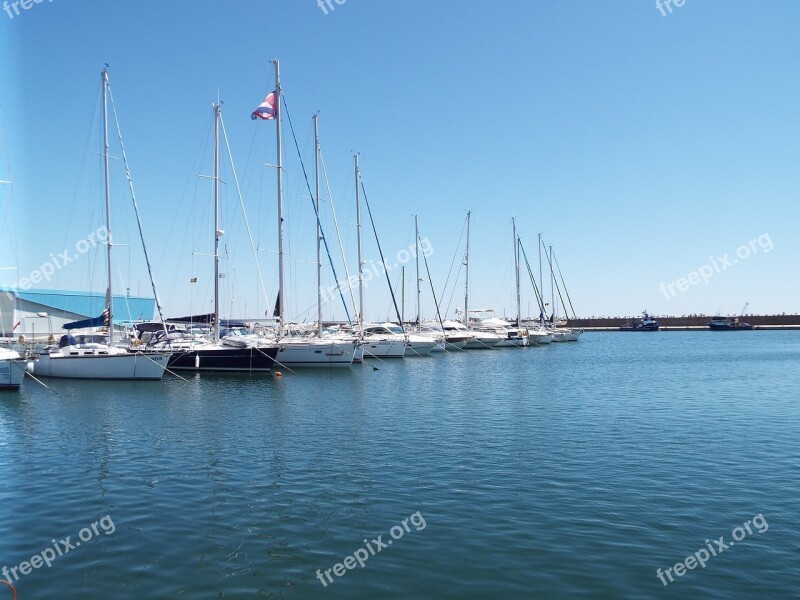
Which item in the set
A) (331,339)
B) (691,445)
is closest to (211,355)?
(331,339)

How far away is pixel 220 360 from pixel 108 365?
7.32 meters

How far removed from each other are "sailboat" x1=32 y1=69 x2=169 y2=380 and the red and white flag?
10250 millimetres

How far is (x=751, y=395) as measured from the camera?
34.2 m

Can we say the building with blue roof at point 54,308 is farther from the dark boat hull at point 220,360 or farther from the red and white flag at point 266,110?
the red and white flag at point 266,110

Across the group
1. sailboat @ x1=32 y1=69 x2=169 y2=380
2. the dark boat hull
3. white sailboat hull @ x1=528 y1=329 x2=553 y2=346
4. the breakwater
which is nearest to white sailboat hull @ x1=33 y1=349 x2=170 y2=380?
sailboat @ x1=32 y1=69 x2=169 y2=380

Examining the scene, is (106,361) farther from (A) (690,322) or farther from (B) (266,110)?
(A) (690,322)

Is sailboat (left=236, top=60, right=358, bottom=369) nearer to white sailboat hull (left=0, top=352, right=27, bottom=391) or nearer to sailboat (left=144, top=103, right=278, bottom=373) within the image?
sailboat (left=144, top=103, right=278, bottom=373)

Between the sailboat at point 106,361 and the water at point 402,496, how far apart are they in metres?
8.94

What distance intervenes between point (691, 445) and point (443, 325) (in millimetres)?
67939

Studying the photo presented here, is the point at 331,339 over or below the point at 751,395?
over

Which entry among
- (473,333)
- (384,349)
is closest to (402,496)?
(384,349)

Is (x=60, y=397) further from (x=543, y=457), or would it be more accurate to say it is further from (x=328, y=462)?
(x=543, y=457)

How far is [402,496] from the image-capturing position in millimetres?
14969

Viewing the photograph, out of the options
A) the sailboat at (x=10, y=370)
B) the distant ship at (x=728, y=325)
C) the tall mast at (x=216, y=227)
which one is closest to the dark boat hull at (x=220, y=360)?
the tall mast at (x=216, y=227)
